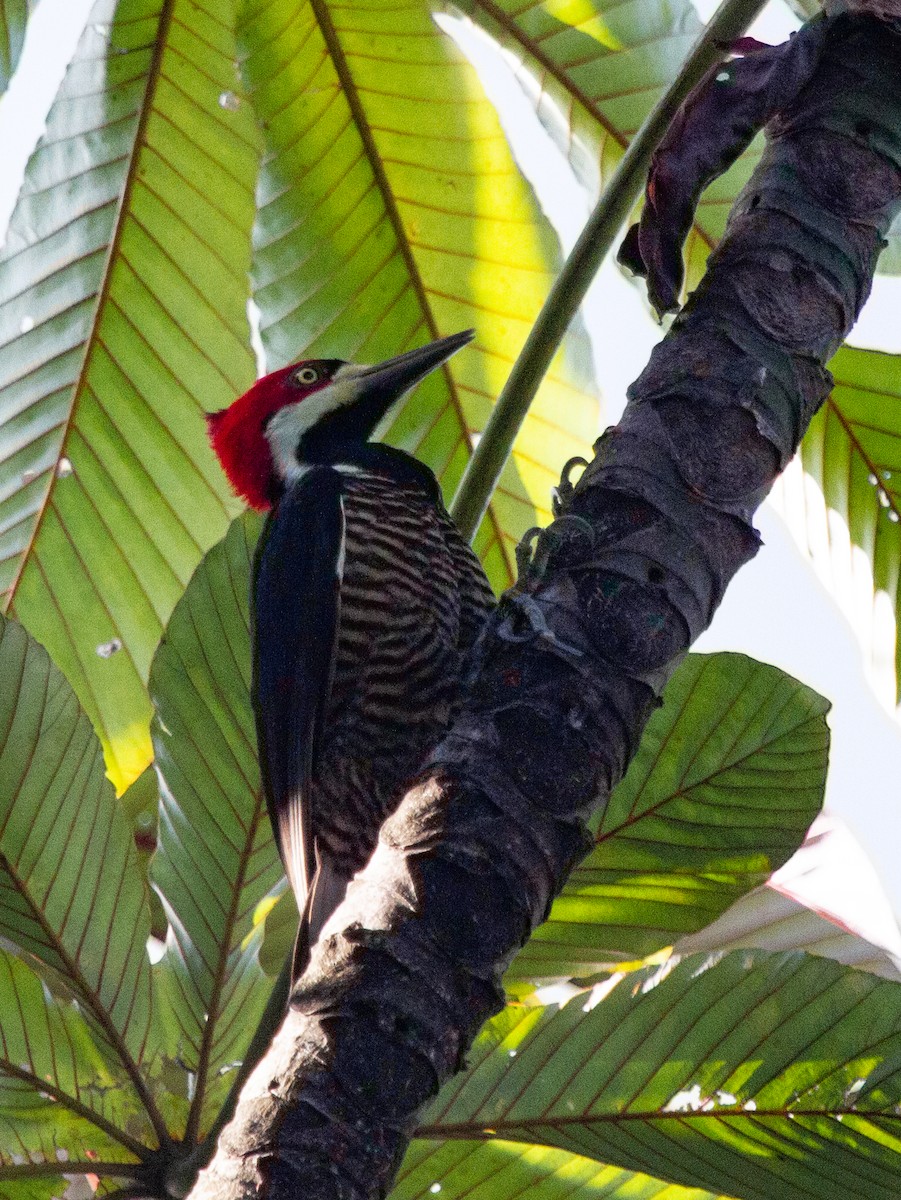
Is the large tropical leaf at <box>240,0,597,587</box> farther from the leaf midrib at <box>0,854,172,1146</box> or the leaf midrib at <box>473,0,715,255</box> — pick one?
the leaf midrib at <box>0,854,172,1146</box>

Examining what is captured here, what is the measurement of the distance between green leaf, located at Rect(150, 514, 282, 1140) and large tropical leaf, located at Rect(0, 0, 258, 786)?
0.68 m

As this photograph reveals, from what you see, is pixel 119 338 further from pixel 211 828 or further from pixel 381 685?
pixel 211 828

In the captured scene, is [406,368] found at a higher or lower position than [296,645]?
higher

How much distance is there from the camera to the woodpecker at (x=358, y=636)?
2.67 metres

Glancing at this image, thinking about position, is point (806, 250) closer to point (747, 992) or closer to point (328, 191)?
point (747, 992)

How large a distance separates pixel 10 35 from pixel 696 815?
66.7 inches

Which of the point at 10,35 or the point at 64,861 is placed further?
the point at 10,35

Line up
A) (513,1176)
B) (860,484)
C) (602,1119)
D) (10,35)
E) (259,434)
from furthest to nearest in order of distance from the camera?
(259,434), (860,484), (10,35), (513,1176), (602,1119)

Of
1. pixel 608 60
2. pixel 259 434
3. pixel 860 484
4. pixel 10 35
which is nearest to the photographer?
pixel 10 35

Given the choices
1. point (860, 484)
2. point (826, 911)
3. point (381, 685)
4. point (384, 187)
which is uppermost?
point (384, 187)

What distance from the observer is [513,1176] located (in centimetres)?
211

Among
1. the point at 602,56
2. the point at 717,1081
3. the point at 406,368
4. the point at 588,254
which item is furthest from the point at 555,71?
the point at 717,1081

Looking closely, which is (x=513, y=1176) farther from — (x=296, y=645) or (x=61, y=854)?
(x=296, y=645)

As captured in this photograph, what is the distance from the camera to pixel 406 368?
2955mm
